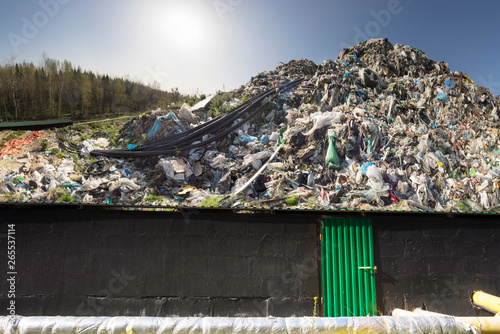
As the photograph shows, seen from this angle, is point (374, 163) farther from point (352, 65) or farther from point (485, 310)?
point (352, 65)

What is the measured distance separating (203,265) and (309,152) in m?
7.12

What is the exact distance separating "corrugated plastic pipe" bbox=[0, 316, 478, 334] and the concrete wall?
48.8 inches

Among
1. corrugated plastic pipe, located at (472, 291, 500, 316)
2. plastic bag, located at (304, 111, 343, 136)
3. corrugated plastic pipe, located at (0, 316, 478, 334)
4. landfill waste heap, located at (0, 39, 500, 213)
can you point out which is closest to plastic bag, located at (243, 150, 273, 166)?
landfill waste heap, located at (0, 39, 500, 213)

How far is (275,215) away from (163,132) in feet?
27.3

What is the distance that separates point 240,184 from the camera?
10062mm

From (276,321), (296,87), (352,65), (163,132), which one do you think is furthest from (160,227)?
(352,65)

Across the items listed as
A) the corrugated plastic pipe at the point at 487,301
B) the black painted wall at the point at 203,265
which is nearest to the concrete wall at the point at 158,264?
the black painted wall at the point at 203,265

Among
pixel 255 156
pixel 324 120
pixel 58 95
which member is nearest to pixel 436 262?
pixel 255 156

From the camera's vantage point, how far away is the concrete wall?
179 inches

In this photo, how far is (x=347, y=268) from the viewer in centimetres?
490

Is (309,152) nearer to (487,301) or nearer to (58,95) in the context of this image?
(487,301)

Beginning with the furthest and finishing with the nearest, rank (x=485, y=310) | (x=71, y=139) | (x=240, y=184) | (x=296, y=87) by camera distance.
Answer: (x=296, y=87) → (x=71, y=139) → (x=240, y=184) → (x=485, y=310)

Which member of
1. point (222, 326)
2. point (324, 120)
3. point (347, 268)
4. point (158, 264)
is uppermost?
point (324, 120)

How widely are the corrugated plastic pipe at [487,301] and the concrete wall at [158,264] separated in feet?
8.17
